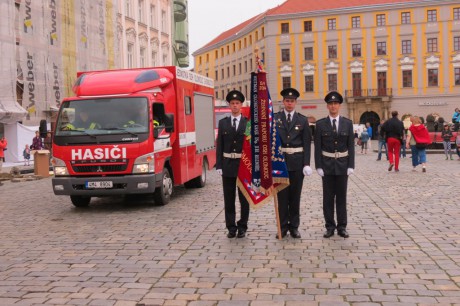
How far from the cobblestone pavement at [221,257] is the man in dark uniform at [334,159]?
320mm

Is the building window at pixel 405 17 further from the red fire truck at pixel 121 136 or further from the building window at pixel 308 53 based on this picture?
the red fire truck at pixel 121 136

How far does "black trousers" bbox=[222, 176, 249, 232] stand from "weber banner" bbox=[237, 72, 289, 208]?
256mm

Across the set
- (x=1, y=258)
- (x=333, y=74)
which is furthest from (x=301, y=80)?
(x=1, y=258)

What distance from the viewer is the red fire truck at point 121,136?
1035 centimetres

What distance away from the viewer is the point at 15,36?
2809cm

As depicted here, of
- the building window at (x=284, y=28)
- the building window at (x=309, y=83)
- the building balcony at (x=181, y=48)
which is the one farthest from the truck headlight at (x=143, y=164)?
the building window at (x=284, y=28)

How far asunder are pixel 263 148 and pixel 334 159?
38.1 inches

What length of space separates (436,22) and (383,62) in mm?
6903

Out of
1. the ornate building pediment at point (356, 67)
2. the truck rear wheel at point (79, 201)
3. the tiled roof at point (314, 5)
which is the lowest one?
the truck rear wheel at point (79, 201)

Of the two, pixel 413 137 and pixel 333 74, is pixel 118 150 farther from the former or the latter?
pixel 333 74

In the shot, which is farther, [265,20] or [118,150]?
[265,20]

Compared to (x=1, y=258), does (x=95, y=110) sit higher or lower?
higher

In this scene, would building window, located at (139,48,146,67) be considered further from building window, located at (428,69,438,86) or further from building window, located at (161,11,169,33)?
building window, located at (428,69,438,86)

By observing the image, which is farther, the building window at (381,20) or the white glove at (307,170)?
the building window at (381,20)
